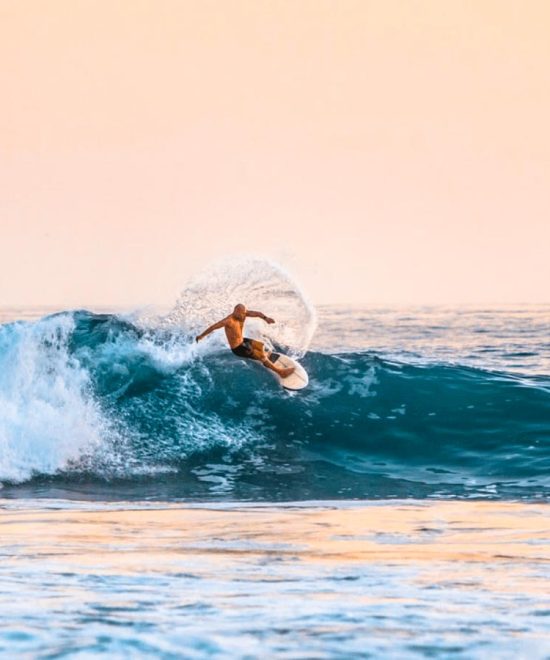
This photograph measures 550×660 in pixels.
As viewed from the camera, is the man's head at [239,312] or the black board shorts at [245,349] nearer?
the man's head at [239,312]

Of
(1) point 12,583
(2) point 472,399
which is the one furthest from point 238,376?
(1) point 12,583

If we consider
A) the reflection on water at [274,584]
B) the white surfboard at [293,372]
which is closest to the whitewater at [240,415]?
the white surfboard at [293,372]

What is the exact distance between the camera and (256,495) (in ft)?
47.6

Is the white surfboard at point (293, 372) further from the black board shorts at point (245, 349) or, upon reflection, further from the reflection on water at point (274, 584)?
the reflection on water at point (274, 584)

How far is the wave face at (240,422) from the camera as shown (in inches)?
625

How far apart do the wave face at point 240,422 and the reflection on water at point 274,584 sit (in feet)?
9.75

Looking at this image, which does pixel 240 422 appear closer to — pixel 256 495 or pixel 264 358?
pixel 264 358

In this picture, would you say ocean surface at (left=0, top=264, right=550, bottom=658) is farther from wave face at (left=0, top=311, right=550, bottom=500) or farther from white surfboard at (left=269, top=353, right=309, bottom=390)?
white surfboard at (left=269, top=353, right=309, bottom=390)

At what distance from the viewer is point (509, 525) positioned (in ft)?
38.6

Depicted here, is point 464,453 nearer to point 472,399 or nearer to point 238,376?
point 472,399

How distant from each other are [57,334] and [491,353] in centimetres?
1749

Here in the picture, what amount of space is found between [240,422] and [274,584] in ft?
35.3

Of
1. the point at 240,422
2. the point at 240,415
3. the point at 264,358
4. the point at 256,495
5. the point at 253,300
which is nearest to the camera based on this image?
the point at 256,495

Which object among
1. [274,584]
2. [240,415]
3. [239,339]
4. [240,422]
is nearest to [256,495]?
[239,339]
